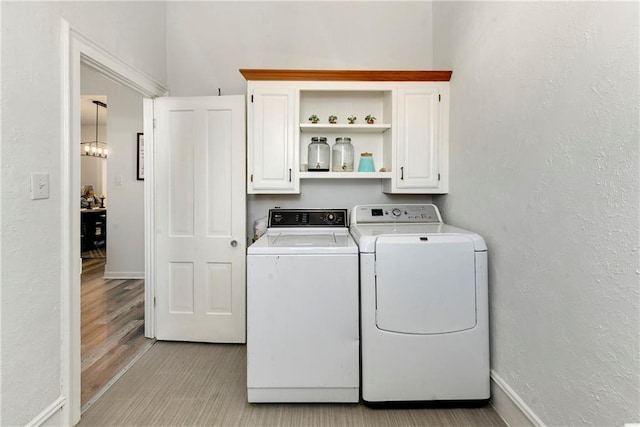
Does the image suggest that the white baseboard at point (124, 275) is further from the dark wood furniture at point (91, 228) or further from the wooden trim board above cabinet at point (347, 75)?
the wooden trim board above cabinet at point (347, 75)

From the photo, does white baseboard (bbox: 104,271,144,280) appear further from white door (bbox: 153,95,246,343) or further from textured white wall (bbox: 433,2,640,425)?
textured white wall (bbox: 433,2,640,425)

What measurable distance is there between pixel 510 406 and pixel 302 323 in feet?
3.69

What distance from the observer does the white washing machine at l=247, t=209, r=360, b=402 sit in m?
1.85

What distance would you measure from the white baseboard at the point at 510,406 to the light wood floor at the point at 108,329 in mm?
2259

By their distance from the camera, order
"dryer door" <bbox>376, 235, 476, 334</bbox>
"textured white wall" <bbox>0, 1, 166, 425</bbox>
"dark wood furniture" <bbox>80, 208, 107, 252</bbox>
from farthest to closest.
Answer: "dark wood furniture" <bbox>80, 208, 107, 252</bbox>, "dryer door" <bbox>376, 235, 476, 334</bbox>, "textured white wall" <bbox>0, 1, 166, 425</bbox>

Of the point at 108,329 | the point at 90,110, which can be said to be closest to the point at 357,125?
the point at 108,329

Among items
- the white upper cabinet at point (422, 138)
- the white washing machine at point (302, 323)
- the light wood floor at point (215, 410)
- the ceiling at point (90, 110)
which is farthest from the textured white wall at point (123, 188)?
the white upper cabinet at point (422, 138)

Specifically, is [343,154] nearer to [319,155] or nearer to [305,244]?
[319,155]

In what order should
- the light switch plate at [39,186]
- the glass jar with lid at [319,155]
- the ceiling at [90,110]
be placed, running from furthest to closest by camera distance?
the ceiling at [90,110] → the glass jar with lid at [319,155] → the light switch plate at [39,186]

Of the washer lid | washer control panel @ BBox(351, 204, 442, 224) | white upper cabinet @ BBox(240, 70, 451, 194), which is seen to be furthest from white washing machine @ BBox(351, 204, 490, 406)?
white upper cabinet @ BBox(240, 70, 451, 194)

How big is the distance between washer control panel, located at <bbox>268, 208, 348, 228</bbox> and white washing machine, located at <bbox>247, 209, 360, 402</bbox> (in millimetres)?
692

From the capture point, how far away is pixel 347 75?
248cm

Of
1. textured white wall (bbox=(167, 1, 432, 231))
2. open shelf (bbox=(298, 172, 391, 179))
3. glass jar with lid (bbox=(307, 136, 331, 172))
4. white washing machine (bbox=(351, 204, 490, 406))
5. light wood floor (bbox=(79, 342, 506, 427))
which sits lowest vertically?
light wood floor (bbox=(79, 342, 506, 427))

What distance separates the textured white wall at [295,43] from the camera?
9.46 ft
